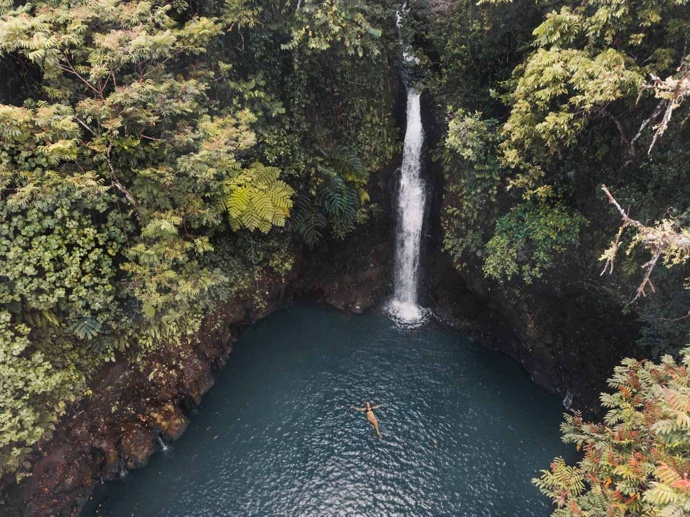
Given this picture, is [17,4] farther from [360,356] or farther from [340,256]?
[360,356]

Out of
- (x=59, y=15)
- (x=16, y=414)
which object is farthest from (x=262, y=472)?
(x=59, y=15)

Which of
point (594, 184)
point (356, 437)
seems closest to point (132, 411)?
point (356, 437)

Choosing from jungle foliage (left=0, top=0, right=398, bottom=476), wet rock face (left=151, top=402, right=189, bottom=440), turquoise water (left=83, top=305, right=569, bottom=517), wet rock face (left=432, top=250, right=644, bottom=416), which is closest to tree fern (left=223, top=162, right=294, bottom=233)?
jungle foliage (left=0, top=0, right=398, bottom=476)

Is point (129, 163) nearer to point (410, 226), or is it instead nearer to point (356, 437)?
point (356, 437)

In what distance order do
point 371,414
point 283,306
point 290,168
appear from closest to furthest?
point 371,414 < point 290,168 < point 283,306

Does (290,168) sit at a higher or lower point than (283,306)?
higher

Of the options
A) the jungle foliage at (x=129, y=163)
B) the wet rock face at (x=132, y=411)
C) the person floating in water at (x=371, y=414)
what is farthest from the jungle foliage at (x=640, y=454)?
the wet rock face at (x=132, y=411)

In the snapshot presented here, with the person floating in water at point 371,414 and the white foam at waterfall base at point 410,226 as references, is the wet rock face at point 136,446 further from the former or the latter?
the white foam at waterfall base at point 410,226
